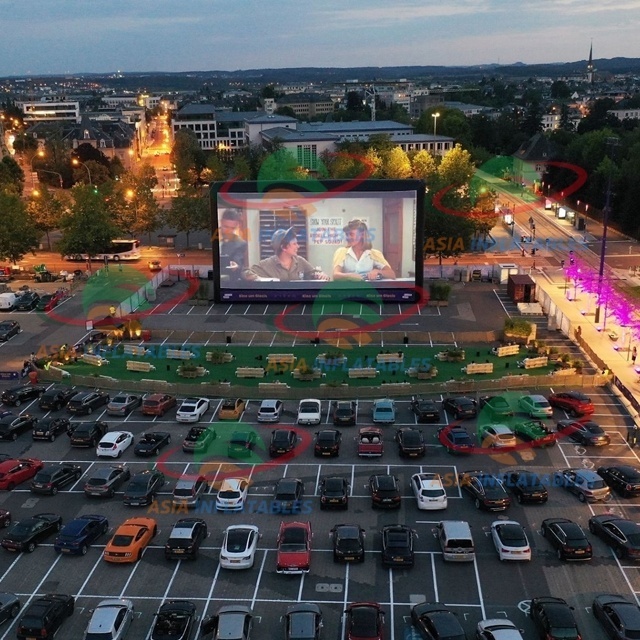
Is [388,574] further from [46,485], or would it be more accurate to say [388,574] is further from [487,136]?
[487,136]

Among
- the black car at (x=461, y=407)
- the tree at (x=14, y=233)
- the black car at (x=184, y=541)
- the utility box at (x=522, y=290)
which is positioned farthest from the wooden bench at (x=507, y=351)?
the tree at (x=14, y=233)

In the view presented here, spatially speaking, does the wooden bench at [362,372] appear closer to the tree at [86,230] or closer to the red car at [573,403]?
the red car at [573,403]

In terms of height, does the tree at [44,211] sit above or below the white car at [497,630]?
above

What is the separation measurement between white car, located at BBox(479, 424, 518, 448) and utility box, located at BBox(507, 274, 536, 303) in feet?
59.7

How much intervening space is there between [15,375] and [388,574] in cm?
2179

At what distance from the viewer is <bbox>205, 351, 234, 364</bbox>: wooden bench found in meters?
33.8

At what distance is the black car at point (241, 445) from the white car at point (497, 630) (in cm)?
1115

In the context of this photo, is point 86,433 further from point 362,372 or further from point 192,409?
point 362,372

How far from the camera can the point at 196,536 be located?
19.5m

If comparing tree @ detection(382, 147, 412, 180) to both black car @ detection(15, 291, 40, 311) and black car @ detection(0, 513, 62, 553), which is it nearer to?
black car @ detection(15, 291, 40, 311)

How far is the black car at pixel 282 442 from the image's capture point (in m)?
24.9

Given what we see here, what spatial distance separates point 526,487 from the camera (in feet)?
71.3

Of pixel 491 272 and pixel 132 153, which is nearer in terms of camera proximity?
pixel 491 272

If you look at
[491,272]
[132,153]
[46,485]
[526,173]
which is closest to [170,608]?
[46,485]
